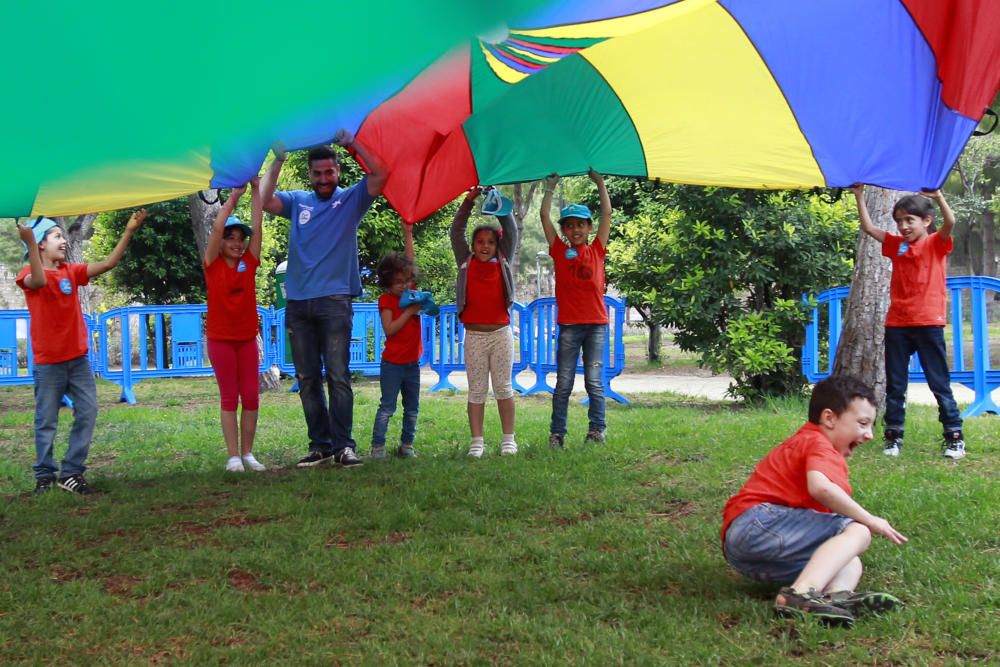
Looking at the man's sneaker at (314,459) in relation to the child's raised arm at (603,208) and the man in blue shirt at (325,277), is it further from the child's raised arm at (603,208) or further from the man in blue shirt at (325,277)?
the child's raised arm at (603,208)

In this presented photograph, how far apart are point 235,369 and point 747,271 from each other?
5.58 m

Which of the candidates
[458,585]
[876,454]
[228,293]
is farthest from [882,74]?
[228,293]

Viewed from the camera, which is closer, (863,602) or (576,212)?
(863,602)

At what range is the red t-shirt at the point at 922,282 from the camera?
5.48 metres

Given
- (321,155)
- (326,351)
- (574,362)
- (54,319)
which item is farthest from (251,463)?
(574,362)

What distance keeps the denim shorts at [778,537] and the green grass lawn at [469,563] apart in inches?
4.8

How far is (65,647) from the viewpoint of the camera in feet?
9.01

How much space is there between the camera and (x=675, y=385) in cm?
1376

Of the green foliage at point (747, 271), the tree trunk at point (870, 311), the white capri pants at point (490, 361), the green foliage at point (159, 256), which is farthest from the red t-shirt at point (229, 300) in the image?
the green foliage at point (159, 256)

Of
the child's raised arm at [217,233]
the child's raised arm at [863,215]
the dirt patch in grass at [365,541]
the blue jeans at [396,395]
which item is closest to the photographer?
the dirt patch in grass at [365,541]

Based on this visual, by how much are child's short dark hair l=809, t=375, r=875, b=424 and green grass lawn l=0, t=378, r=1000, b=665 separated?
0.67 metres

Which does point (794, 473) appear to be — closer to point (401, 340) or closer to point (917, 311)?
point (917, 311)

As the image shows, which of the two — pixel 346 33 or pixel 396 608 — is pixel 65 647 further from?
pixel 346 33

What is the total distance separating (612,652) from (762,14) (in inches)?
135
